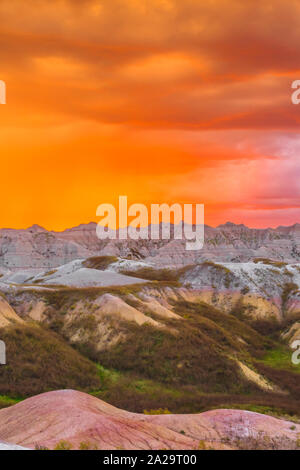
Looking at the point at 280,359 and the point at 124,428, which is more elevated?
the point at 124,428

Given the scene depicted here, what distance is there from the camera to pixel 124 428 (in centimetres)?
1945

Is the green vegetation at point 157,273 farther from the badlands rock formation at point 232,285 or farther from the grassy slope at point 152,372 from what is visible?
the grassy slope at point 152,372

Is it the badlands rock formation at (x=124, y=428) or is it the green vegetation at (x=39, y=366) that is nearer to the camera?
the badlands rock formation at (x=124, y=428)

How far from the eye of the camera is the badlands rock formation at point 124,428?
60.5ft

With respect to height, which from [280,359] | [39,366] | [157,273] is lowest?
[280,359]

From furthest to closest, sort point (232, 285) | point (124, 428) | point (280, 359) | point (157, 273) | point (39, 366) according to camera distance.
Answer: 1. point (157, 273)
2. point (232, 285)
3. point (280, 359)
4. point (39, 366)
5. point (124, 428)

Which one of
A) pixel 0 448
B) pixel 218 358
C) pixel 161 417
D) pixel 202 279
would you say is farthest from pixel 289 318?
pixel 0 448

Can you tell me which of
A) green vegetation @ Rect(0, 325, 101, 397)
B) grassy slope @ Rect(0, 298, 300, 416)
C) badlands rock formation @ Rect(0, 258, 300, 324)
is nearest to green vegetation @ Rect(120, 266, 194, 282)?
badlands rock formation @ Rect(0, 258, 300, 324)

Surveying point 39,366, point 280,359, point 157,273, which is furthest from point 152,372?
point 157,273

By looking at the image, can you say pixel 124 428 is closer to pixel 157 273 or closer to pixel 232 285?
pixel 232 285

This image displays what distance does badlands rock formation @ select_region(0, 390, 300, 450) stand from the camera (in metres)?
18.5

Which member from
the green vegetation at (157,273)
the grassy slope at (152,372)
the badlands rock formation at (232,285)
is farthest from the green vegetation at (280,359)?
the green vegetation at (157,273)
